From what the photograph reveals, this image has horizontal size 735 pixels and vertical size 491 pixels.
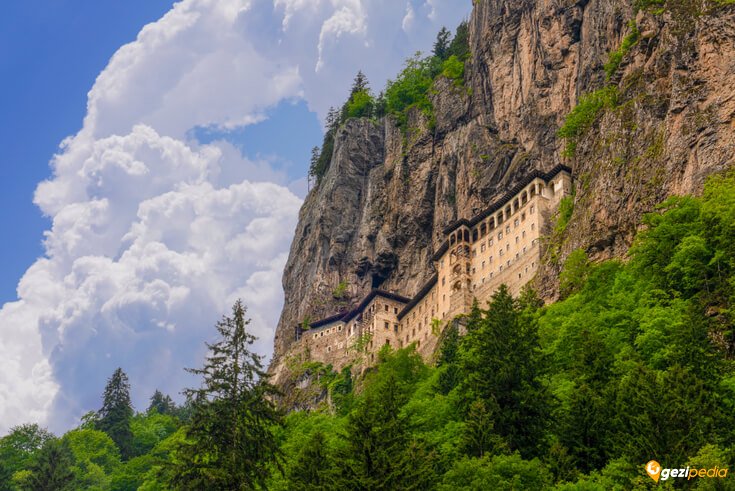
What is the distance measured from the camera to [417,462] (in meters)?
32.7

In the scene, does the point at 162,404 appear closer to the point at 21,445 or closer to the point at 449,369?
the point at 21,445

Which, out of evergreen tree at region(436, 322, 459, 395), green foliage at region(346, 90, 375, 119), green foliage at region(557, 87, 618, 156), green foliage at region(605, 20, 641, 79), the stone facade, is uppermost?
green foliage at region(346, 90, 375, 119)

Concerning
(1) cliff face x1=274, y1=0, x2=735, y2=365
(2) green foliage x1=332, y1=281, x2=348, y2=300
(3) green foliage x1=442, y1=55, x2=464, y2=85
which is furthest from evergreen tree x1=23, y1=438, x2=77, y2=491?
(3) green foliage x1=442, y1=55, x2=464, y2=85

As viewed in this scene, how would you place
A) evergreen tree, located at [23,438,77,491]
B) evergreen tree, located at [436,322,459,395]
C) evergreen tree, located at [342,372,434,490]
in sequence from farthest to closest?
evergreen tree, located at [23,438,77,491] < evergreen tree, located at [436,322,459,395] < evergreen tree, located at [342,372,434,490]

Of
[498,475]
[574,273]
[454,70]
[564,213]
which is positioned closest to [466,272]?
[564,213]

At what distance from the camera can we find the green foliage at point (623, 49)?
7288cm

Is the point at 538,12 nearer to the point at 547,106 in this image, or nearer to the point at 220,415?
the point at 547,106

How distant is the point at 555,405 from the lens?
39.2 meters

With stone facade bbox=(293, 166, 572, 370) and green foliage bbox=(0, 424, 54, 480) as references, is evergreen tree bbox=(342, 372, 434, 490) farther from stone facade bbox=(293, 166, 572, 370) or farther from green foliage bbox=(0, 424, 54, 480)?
green foliage bbox=(0, 424, 54, 480)

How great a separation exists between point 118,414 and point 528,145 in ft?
→ 194

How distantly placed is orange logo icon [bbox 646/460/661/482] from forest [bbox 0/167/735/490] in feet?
0.91

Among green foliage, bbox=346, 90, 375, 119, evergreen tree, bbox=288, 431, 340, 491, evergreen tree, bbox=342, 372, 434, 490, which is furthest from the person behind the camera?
green foliage, bbox=346, 90, 375, 119

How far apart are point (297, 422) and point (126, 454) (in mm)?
43013

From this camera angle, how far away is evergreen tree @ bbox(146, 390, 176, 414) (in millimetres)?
124000
